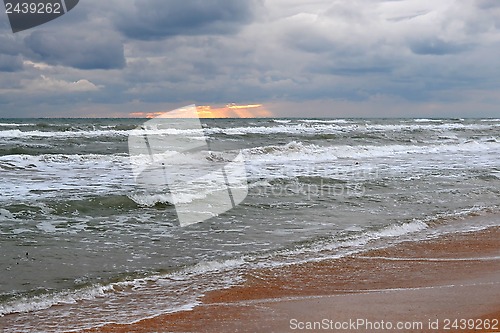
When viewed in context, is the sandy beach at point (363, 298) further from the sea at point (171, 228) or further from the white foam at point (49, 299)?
Answer: the white foam at point (49, 299)

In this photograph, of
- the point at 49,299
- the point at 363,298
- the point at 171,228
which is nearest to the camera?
the point at 363,298

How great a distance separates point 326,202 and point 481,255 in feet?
13.0

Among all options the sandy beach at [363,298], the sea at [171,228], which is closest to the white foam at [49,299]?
the sea at [171,228]

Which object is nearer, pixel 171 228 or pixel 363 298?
pixel 363 298

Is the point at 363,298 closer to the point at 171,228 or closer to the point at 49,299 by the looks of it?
the point at 49,299

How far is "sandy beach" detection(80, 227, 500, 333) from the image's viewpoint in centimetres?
399

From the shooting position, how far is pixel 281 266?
5.82 meters

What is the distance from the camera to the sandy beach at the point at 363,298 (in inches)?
157

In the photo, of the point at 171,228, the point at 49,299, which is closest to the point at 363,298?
the point at 49,299

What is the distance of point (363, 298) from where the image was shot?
4621mm

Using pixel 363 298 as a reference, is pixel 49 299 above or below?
above

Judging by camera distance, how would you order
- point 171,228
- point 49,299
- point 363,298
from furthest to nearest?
point 171,228 < point 49,299 < point 363,298

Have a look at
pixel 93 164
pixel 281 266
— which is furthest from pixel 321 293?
pixel 93 164

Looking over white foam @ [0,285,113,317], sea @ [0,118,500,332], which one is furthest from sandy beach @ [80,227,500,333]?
white foam @ [0,285,113,317]
